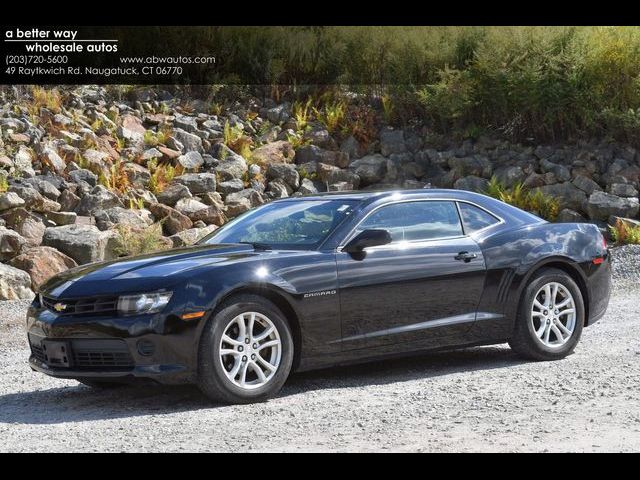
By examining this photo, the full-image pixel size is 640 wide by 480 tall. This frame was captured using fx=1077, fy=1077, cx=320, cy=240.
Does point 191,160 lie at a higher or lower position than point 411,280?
higher

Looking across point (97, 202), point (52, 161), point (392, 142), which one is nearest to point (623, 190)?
point (392, 142)

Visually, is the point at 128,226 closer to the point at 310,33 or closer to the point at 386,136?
the point at 386,136

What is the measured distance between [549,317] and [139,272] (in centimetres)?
350

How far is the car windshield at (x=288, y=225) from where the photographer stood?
26.4ft

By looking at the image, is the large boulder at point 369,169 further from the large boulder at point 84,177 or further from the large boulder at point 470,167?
the large boulder at point 84,177

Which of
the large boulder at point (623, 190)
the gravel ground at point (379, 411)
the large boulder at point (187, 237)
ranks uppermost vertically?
the large boulder at point (623, 190)

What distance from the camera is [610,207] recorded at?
58.0 feet

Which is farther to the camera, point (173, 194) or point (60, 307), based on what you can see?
point (173, 194)

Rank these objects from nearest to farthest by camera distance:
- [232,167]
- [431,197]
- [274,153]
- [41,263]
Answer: [431,197]
[41,263]
[232,167]
[274,153]

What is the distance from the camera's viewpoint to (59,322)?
729 centimetres

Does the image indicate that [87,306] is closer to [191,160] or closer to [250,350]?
[250,350]

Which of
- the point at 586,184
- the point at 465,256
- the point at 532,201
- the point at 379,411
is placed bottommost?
the point at 379,411

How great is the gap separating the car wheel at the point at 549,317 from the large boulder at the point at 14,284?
684 cm

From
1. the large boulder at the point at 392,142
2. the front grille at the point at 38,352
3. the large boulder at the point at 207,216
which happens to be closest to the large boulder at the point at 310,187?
the large boulder at the point at 392,142
